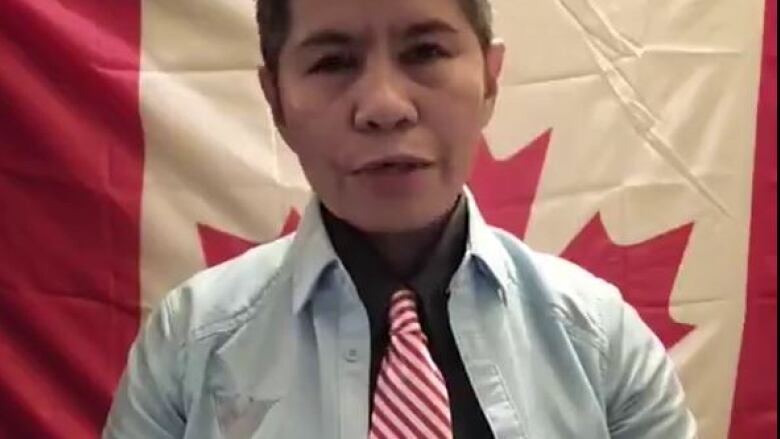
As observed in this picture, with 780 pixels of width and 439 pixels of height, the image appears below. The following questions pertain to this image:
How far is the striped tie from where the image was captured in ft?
3.05

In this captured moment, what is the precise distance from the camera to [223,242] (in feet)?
4.32

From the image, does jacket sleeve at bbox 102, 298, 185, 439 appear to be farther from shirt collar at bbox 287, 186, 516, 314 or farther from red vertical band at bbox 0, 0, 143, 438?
red vertical band at bbox 0, 0, 143, 438

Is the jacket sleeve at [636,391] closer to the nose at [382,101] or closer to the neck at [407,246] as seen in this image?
the neck at [407,246]

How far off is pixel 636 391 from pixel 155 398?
0.33 m

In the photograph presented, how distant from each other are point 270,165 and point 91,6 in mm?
212

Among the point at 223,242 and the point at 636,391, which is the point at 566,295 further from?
the point at 223,242

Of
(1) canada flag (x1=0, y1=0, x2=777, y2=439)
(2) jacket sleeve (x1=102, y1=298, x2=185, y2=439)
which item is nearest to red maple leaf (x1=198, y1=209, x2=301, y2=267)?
(1) canada flag (x1=0, y1=0, x2=777, y2=439)

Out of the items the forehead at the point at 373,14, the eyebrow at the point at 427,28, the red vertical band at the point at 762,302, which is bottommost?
the red vertical band at the point at 762,302

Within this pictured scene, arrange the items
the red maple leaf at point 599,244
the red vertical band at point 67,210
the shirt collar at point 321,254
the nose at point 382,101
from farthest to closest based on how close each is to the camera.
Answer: the red maple leaf at point 599,244 → the red vertical band at point 67,210 → the shirt collar at point 321,254 → the nose at point 382,101

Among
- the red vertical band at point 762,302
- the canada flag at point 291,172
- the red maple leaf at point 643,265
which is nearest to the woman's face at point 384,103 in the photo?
the canada flag at point 291,172

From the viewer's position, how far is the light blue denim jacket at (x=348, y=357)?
958 millimetres

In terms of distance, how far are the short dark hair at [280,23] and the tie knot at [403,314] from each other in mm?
171

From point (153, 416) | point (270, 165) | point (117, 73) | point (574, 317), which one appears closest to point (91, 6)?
point (117, 73)

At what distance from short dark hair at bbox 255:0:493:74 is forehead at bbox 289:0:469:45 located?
16 mm
